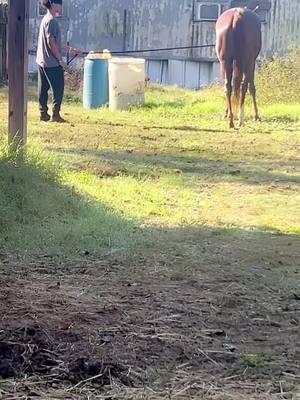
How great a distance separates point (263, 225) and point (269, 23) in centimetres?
1498

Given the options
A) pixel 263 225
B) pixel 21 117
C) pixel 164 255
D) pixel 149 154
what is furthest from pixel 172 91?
pixel 164 255

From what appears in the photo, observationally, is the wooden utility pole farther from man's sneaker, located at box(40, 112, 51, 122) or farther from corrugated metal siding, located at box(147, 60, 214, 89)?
corrugated metal siding, located at box(147, 60, 214, 89)

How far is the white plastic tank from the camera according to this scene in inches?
574

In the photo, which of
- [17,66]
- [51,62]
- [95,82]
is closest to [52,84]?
[51,62]

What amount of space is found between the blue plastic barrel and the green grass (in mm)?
666

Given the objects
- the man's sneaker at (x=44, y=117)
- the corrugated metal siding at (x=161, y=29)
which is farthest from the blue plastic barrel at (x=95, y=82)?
the corrugated metal siding at (x=161, y=29)

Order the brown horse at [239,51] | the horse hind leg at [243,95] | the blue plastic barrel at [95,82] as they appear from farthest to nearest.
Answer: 1. the blue plastic barrel at [95,82]
2. the brown horse at [239,51]
3. the horse hind leg at [243,95]

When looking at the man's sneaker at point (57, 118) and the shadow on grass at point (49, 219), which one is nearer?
the shadow on grass at point (49, 219)

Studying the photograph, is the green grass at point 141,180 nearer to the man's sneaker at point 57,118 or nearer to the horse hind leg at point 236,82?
the man's sneaker at point 57,118

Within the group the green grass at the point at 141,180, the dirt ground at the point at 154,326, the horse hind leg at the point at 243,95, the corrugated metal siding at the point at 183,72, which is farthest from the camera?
the corrugated metal siding at the point at 183,72

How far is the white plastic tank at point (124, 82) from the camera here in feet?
47.8

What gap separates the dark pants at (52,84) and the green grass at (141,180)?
1.11 feet

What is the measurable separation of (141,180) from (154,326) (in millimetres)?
4460

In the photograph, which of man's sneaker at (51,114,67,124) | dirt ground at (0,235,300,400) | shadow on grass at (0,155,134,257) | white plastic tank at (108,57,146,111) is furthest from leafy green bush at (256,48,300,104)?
dirt ground at (0,235,300,400)
